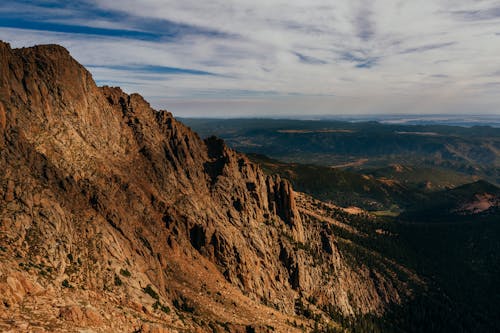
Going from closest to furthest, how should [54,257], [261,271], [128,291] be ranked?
[54,257] < [128,291] < [261,271]

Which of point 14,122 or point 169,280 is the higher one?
point 14,122

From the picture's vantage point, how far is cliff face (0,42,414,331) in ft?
193

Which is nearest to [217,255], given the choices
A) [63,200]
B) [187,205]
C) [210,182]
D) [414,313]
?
[187,205]

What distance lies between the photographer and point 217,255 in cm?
10444

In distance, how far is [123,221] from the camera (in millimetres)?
80000

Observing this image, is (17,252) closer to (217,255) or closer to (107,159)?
(107,159)

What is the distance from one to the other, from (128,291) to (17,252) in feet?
73.1

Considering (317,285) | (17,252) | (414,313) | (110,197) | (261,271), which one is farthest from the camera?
(414,313)

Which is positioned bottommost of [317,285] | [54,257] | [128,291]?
[317,285]

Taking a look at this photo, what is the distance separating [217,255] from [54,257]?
52533mm

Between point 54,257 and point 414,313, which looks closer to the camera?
point 54,257

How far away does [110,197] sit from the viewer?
8162 centimetres

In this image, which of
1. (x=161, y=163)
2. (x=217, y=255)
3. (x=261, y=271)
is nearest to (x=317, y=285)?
(x=261, y=271)

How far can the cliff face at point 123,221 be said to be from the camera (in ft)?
193
